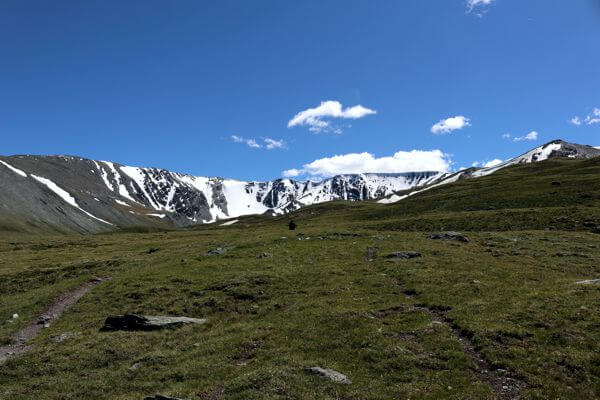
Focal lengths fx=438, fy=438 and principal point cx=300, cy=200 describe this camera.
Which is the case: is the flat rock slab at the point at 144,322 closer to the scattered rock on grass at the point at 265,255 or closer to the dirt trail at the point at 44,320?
the dirt trail at the point at 44,320

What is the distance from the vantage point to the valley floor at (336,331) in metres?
18.9

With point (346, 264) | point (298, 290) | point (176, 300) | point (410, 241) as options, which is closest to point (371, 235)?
point (410, 241)

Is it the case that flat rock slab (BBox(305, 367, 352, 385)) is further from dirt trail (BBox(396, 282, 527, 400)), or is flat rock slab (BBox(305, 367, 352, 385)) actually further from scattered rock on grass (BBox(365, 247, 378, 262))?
scattered rock on grass (BBox(365, 247, 378, 262))

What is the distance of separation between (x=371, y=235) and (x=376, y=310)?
106 ft

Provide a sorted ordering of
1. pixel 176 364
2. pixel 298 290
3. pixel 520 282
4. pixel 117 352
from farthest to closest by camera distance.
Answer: pixel 298 290
pixel 520 282
pixel 117 352
pixel 176 364

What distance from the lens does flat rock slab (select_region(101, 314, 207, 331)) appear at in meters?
28.8

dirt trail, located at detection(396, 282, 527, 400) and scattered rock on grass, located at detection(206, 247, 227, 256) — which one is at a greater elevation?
scattered rock on grass, located at detection(206, 247, 227, 256)

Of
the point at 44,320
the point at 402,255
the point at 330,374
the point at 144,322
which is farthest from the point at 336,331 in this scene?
the point at 44,320

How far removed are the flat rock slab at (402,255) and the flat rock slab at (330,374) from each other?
2402 cm

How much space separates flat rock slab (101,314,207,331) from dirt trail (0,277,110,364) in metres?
5.01

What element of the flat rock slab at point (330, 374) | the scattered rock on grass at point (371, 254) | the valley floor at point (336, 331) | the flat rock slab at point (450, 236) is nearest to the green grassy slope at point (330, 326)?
the valley floor at point (336, 331)

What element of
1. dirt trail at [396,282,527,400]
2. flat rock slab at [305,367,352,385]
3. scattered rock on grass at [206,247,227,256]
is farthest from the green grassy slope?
scattered rock on grass at [206,247,227,256]

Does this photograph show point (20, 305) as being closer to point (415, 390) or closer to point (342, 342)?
point (342, 342)

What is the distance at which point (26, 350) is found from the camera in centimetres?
2727
